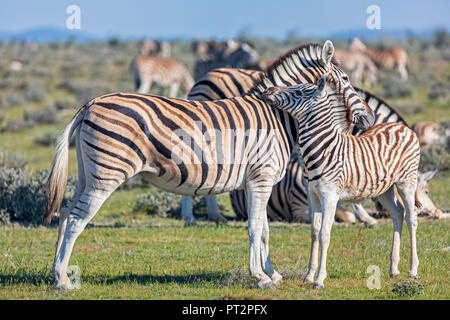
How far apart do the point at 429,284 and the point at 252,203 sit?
2.15 m

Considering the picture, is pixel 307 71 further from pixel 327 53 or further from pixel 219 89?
pixel 219 89

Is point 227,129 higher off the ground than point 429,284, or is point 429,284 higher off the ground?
point 227,129

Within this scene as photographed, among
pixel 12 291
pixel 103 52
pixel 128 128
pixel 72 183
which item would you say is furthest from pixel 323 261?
pixel 103 52

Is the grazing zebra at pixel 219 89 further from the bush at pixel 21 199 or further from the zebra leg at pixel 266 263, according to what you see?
the zebra leg at pixel 266 263

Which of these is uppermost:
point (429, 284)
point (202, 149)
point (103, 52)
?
point (103, 52)

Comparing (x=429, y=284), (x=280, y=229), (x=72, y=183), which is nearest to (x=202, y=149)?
(x=429, y=284)

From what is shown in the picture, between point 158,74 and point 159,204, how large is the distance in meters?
15.2

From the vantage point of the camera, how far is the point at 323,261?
7.42m

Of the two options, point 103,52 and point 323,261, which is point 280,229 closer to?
point 323,261

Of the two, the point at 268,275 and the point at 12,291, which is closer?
the point at 12,291

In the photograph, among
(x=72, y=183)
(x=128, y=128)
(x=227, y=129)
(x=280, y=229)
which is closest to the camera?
(x=128, y=128)

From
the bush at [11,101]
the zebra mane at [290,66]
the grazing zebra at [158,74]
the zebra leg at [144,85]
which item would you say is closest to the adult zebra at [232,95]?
the zebra mane at [290,66]

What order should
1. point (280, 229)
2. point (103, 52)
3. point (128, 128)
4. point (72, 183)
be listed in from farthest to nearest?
point (103, 52)
point (72, 183)
point (280, 229)
point (128, 128)

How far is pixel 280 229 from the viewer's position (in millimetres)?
11344
